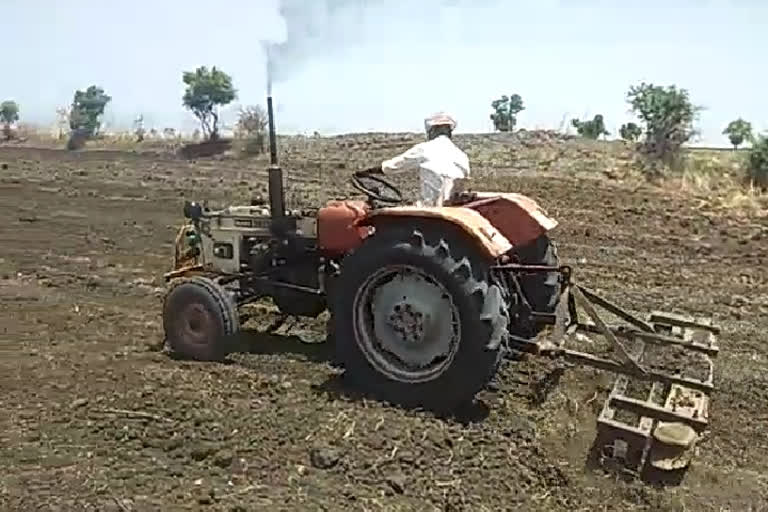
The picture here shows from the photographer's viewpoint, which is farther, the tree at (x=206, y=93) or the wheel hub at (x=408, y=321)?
the tree at (x=206, y=93)

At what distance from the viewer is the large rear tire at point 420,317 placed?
5.57 metres

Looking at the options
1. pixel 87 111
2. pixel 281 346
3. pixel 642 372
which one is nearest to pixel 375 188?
pixel 281 346

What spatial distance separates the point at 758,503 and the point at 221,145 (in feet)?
71.7

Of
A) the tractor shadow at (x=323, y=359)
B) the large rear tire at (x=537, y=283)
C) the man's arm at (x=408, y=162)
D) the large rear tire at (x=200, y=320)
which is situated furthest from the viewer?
the large rear tire at (x=537, y=283)

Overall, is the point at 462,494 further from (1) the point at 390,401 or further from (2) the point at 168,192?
(2) the point at 168,192

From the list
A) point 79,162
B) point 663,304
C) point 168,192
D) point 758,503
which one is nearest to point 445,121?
point 758,503

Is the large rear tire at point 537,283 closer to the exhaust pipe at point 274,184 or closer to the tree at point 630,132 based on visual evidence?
the exhaust pipe at point 274,184

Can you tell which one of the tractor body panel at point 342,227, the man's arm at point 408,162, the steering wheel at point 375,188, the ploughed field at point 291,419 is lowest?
the ploughed field at point 291,419

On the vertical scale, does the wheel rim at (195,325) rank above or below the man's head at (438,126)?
below

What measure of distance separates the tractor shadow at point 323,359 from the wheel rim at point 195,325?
8.1 inches

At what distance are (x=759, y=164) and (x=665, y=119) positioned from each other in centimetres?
350

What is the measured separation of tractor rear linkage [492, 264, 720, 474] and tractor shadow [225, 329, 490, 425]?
54 cm

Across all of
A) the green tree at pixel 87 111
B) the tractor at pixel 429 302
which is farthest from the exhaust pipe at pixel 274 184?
the green tree at pixel 87 111

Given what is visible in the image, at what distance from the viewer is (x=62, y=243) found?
11.7 meters
